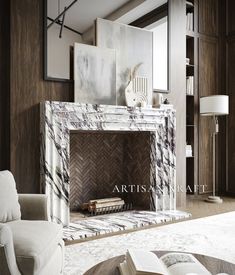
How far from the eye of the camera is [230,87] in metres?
5.43

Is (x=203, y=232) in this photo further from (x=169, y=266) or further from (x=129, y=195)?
(x=169, y=266)

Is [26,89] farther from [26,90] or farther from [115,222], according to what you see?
[115,222]

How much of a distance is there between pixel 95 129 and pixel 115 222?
109 cm

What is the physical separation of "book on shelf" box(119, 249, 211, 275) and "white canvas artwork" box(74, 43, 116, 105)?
2.45 m

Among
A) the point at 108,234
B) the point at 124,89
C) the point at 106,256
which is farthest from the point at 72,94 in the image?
the point at 106,256

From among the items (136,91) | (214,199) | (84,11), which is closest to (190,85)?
(136,91)

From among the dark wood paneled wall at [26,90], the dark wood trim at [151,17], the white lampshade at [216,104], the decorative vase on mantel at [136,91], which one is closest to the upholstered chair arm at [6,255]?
the dark wood paneled wall at [26,90]

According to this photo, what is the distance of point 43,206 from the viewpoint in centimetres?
231

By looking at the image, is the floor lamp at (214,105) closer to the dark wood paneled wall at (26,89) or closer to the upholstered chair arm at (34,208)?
the dark wood paneled wall at (26,89)

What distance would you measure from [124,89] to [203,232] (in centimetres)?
194

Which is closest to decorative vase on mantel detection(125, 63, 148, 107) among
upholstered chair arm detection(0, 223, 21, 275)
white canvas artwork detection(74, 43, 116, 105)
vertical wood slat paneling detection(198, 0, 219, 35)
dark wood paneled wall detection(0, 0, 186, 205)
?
white canvas artwork detection(74, 43, 116, 105)

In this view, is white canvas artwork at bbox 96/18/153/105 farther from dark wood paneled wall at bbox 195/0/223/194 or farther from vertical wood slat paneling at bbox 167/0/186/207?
dark wood paneled wall at bbox 195/0/223/194

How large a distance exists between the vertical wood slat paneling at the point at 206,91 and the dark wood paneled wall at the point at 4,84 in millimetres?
3147

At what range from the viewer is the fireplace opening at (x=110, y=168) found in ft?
13.3
